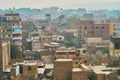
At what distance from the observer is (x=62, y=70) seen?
2394cm

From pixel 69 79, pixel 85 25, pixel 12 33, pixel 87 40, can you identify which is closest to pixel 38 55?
pixel 12 33

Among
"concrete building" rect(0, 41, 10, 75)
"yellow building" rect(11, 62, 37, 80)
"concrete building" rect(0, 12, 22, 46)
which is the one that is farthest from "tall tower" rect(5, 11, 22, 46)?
"yellow building" rect(11, 62, 37, 80)

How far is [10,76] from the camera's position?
26.0 metres

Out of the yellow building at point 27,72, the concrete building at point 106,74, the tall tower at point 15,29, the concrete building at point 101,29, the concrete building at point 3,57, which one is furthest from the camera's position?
the concrete building at point 101,29

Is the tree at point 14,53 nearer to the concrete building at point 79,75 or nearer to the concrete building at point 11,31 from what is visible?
the concrete building at point 11,31

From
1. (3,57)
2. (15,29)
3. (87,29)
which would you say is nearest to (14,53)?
(3,57)

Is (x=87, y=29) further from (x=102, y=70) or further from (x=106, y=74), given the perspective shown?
(x=106, y=74)

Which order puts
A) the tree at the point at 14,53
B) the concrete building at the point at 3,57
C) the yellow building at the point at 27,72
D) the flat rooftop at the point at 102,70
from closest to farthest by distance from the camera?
the flat rooftop at the point at 102,70, the yellow building at the point at 27,72, the concrete building at the point at 3,57, the tree at the point at 14,53

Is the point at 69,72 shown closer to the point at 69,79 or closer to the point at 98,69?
the point at 69,79

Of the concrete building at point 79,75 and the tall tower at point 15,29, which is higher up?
the tall tower at point 15,29

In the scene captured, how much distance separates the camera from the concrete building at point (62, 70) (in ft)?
78.5

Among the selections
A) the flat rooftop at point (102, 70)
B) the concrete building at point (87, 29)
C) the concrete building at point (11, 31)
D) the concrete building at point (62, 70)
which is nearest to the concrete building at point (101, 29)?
the concrete building at point (87, 29)

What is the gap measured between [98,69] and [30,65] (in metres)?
4.09

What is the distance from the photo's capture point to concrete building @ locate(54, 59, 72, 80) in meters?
23.9
